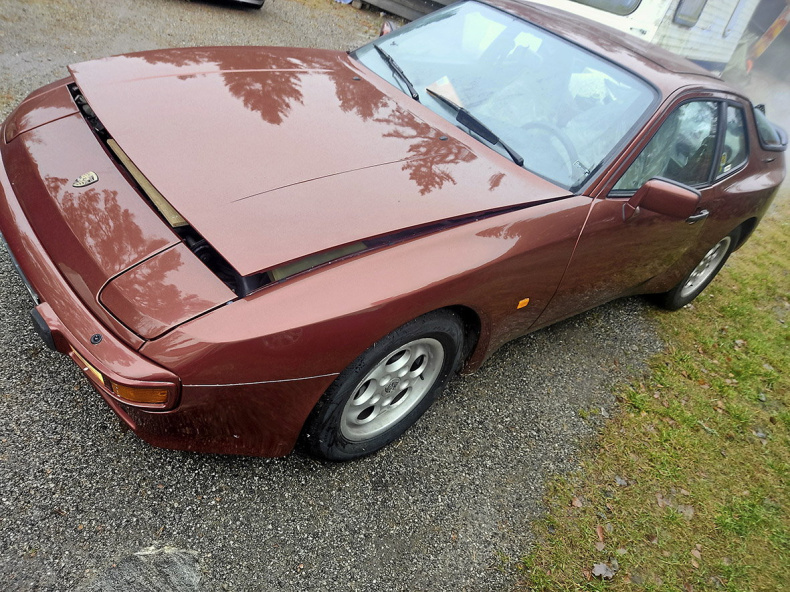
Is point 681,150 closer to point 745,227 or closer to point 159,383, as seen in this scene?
point 745,227

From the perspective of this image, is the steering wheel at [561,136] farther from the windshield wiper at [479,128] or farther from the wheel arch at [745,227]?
the wheel arch at [745,227]

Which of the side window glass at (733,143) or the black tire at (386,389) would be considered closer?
the black tire at (386,389)

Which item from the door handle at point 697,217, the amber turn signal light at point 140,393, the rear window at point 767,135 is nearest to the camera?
the amber turn signal light at point 140,393

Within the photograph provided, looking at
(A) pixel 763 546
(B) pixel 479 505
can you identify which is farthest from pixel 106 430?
(A) pixel 763 546

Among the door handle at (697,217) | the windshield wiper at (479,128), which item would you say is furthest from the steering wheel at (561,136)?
the door handle at (697,217)

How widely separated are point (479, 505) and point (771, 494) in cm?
157

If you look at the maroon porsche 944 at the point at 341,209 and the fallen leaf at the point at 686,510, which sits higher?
the maroon porsche 944 at the point at 341,209

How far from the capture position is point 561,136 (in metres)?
2.54

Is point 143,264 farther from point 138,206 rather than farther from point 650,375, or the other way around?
point 650,375

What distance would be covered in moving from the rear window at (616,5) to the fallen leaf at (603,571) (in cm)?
647

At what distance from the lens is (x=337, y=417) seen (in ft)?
6.51

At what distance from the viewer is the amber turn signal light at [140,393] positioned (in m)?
1.58

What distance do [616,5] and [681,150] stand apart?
16.0ft

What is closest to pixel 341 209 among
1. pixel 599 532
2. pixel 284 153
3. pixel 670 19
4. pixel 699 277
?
pixel 284 153
